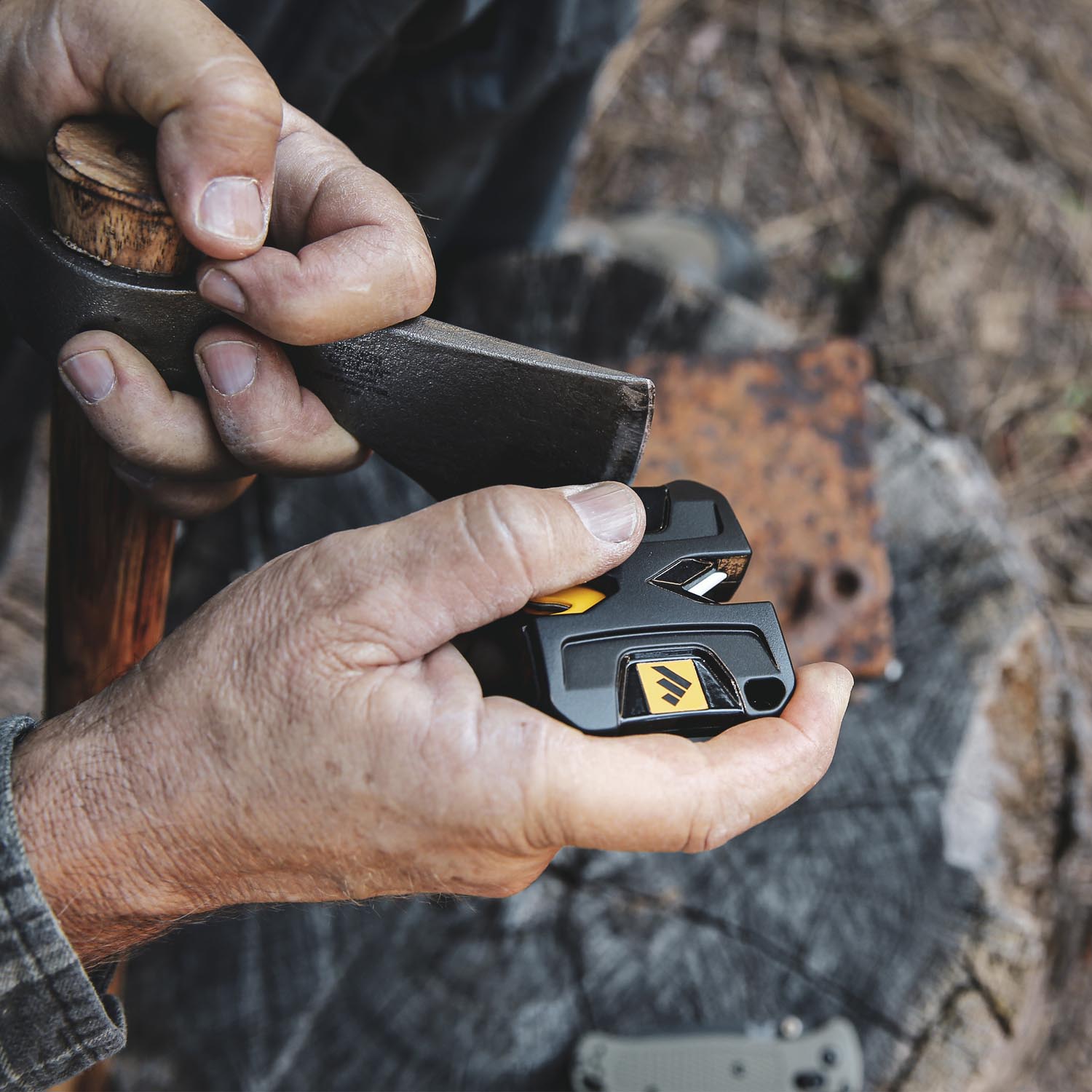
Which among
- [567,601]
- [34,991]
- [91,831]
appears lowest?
[34,991]

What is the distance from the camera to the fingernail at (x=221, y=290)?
0.84 m

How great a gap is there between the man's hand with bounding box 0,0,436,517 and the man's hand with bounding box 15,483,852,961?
8.9 inches

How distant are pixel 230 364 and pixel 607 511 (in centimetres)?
43

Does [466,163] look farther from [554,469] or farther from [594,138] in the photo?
[594,138]

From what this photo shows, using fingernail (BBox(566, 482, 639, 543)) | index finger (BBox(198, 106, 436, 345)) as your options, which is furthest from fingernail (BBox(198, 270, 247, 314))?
fingernail (BBox(566, 482, 639, 543))

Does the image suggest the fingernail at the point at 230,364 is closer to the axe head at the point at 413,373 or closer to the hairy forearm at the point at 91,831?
the axe head at the point at 413,373

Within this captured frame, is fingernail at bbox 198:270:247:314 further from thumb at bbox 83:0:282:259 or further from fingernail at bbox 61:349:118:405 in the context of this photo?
fingernail at bbox 61:349:118:405

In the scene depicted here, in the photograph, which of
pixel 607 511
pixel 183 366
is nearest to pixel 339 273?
pixel 183 366

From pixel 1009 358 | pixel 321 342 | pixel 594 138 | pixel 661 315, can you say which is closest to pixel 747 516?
pixel 661 315

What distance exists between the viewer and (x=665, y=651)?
81 cm

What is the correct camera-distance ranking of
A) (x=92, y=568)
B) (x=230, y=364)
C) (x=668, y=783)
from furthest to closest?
(x=92, y=568) → (x=230, y=364) → (x=668, y=783)

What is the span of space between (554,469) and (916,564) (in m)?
1.02

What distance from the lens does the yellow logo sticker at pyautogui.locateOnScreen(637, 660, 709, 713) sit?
78cm

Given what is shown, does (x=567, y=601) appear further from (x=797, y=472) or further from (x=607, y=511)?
(x=797, y=472)
